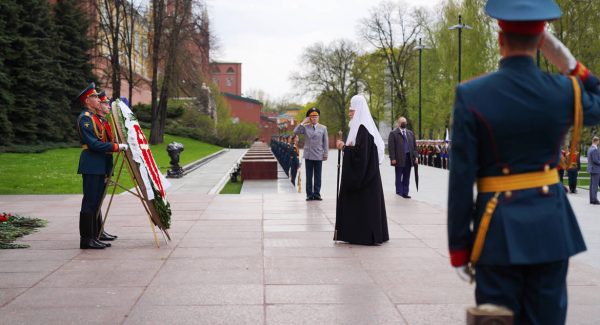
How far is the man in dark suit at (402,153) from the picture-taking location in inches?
601

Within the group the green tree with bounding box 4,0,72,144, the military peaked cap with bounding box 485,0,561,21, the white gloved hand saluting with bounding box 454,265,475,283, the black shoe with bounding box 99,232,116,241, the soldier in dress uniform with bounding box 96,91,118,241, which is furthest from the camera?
the green tree with bounding box 4,0,72,144

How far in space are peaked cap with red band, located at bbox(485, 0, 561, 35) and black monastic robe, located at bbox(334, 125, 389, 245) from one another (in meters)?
5.50

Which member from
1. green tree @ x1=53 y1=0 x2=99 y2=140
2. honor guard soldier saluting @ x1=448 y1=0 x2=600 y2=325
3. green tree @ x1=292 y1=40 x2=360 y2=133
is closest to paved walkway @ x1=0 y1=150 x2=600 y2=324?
honor guard soldier saluting @ x1=448 y1=0 x2=600 y2=325

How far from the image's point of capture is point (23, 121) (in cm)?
3369

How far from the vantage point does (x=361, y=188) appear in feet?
27.6

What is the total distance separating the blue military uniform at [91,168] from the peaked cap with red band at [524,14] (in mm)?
6024

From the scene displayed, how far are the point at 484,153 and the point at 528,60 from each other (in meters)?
0.44

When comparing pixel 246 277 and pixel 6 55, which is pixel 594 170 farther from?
pixel 6 55

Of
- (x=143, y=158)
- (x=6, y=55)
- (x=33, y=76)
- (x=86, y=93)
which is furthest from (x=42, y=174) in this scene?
(x=143, y=158)

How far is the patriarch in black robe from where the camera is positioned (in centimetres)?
838

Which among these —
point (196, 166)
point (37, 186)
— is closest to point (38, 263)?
point (37, 186)

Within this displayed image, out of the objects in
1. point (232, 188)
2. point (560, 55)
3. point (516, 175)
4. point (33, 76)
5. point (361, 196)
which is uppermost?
point (33, 76)

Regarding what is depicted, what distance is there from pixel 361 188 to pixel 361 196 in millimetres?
100

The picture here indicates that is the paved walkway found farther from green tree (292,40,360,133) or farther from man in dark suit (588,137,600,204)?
green tree (292,40,360,133)
